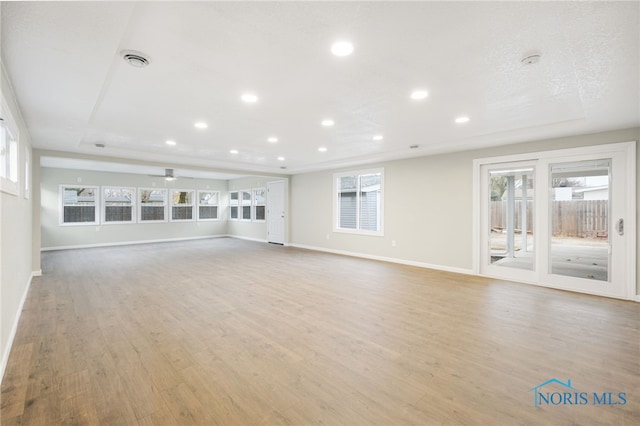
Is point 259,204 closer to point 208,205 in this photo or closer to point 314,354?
point 208,205

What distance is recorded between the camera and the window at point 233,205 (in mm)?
11547

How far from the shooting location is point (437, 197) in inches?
227

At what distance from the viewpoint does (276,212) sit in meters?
9.63

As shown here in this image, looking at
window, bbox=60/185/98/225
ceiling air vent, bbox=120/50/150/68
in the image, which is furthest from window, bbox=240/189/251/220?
ceiling air vent, bbox=120/50/150/68

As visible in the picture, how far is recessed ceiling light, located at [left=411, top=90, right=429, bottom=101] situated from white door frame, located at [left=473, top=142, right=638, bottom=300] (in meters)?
2.82

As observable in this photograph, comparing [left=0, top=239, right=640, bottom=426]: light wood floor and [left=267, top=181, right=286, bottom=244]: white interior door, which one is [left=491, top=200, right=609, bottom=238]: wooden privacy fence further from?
[left=267, top=181, right=286, bottom=244]: white interior door

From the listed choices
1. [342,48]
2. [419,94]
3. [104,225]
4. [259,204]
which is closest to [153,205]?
[104,225]

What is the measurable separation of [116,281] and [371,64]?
5.10m

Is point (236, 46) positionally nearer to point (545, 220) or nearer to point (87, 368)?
point (87, 368)

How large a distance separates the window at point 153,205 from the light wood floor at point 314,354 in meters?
5.70

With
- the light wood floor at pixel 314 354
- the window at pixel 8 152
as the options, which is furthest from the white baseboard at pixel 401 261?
the window at pixel 8 152

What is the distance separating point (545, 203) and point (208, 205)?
1056 cm

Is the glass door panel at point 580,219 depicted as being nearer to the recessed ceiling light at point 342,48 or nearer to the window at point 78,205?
the recessed ceiling light at point 342,48

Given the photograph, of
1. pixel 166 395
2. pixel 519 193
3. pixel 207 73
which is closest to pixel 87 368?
pixel 166 395
